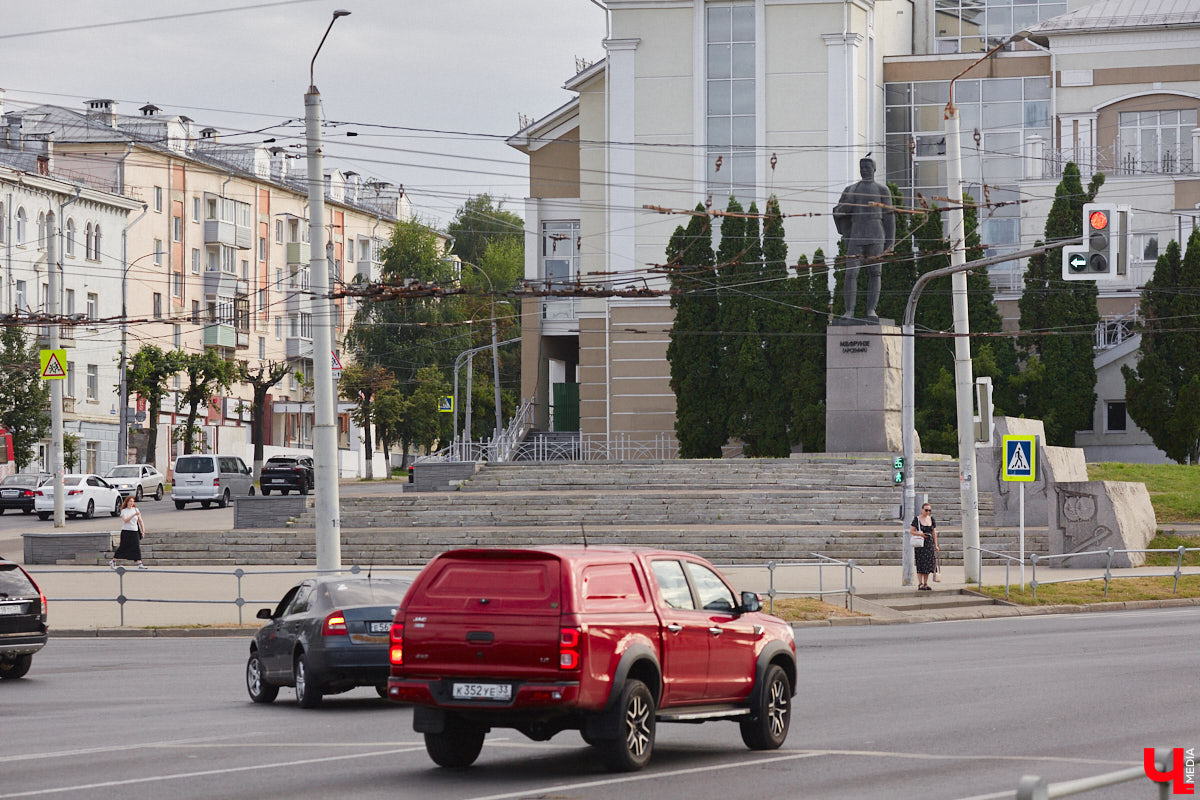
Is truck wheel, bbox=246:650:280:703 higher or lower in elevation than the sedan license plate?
lower

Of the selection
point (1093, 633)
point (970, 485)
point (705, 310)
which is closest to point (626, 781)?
point (1093, 633)

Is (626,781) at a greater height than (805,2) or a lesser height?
lesser

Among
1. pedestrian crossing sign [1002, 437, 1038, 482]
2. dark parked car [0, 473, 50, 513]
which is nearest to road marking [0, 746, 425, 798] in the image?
pedestrian crossing sign [1002, 437, 1038, 482]

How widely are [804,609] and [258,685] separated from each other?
500 inches

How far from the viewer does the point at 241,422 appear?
90.4 m

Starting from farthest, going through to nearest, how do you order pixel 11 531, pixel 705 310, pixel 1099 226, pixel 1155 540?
pixel 705 310 < pixel 11 531 < pixel 1155 540 < pixel 1099 226

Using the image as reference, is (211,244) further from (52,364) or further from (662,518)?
(662,518)

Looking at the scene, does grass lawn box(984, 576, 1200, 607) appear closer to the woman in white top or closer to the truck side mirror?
the truck side mirror

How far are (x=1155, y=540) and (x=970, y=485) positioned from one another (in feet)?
34.2

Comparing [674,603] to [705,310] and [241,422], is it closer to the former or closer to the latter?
[705,310]

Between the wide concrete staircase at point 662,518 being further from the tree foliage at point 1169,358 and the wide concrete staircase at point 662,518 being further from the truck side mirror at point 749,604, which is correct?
the truck side mirror at point 749,604

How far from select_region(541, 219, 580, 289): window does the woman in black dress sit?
41894 mm

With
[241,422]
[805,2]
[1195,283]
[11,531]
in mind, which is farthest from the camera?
[241,422]

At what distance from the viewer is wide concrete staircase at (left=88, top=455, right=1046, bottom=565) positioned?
125 ft
